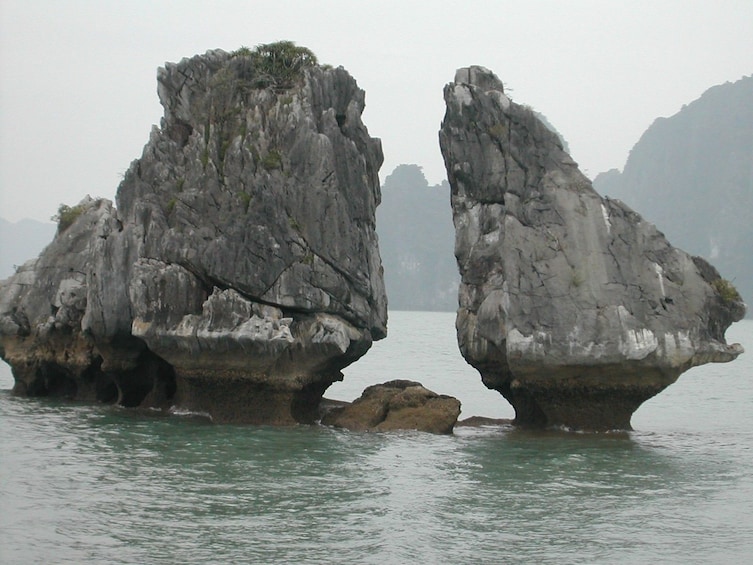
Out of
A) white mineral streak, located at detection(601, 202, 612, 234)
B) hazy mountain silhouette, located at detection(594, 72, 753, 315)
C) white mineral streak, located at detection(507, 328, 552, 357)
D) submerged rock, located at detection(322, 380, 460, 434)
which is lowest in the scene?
submerged rock, located at detection(322, 380, 460, 434)

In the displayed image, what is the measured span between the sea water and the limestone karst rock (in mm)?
1841

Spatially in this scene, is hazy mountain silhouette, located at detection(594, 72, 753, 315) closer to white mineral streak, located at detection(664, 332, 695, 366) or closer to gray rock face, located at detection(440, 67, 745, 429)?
gray rock face, located at detection(440, 67, 745, 429)

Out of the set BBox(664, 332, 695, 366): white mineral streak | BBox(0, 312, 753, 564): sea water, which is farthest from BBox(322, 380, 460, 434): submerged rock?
BBox(664, 332, 695, 366): white mineral streak

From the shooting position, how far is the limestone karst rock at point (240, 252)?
28594mm

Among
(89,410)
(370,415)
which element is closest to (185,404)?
(89,410)

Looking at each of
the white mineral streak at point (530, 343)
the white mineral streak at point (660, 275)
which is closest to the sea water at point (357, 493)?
the white mineral streak at point (530, 343)

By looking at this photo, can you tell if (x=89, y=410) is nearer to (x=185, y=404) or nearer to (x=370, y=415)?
(x=185, y=404)

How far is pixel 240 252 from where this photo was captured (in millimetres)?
28812

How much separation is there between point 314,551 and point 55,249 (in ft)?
76.5

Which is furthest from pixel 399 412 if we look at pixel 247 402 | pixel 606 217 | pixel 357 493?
pixel 357 493

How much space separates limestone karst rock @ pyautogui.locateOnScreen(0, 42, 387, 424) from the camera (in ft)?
93.8

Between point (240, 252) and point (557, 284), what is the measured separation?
29.0ft

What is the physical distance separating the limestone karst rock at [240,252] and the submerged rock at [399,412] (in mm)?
1356

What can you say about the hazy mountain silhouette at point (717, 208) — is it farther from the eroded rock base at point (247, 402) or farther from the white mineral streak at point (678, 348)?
the eroded rock base at point (247, 402)
